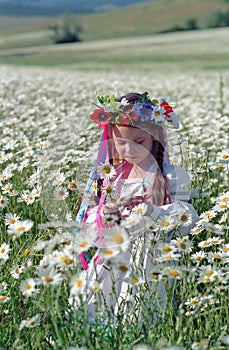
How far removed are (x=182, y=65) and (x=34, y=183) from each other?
22.0m

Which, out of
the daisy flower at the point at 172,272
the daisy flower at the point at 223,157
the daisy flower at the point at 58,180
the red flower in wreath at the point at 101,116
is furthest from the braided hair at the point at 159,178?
the daisy flower at the point at 223,157

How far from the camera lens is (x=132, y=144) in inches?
105

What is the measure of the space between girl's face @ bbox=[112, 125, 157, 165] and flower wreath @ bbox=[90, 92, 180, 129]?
36 millimetres

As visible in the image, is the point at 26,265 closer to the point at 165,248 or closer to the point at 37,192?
the point at 165,248

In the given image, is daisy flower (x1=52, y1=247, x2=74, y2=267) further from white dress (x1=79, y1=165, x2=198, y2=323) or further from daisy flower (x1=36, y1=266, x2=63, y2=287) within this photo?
white dress (x1=79, y1=165, x2=198, y2=323)

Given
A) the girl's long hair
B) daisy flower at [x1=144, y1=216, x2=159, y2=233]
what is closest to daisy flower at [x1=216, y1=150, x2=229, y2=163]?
the girl's long hair

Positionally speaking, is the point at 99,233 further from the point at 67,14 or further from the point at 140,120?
the point at 67,14

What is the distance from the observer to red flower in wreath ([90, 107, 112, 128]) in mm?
2709

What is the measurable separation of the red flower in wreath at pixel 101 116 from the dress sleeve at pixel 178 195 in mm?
395

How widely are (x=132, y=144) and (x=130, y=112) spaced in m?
0.14

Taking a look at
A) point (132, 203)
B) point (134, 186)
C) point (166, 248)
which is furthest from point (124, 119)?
point (166, 248)

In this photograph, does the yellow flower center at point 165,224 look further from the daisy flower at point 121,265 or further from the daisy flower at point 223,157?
the daisy flower at point 223,157

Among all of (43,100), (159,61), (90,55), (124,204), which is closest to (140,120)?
(124,204)

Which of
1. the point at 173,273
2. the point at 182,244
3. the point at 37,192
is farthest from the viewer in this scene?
the point at 37,192
